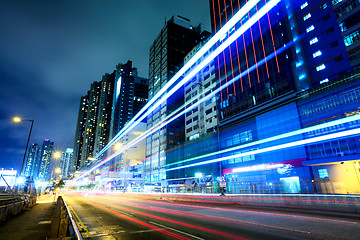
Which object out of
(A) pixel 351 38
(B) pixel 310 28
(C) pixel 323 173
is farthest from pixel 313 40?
(C) pixel 323 173

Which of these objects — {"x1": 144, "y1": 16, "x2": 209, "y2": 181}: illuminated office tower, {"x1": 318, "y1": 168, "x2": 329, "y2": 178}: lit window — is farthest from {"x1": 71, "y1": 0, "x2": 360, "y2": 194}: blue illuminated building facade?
{"x1": 144, "y1": 16, "x2": 209, "y2": 181}: illuminated office tower

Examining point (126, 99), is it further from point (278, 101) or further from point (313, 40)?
point (313, 40)

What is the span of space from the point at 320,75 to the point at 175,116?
59100 millimetres

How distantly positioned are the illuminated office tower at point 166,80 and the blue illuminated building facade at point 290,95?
3573cm

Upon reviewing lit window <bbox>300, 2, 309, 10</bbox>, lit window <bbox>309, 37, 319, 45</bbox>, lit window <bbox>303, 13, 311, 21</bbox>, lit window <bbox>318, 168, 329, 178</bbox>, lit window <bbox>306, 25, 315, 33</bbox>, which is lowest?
lit window <bbox>318, 168, 329, 178</bbox>

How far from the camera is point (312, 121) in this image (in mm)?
34219

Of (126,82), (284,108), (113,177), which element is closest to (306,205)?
(284,108)

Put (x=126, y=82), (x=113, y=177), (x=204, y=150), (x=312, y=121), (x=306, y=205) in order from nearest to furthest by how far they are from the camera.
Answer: (x=306, y=205)
(x=312, y=121)
(x=204, y=150)
(x=113, y=177)
(x=126, y=82)

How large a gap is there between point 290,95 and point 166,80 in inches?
2619

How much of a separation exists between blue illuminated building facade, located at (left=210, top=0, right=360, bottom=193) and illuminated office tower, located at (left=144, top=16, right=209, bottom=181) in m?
35.7

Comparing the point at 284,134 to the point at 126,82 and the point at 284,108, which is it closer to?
the point at 284,108

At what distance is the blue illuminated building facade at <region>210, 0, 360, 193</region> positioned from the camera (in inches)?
1227

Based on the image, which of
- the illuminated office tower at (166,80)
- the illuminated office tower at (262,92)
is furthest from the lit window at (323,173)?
the illuminated office tower at (166,80)

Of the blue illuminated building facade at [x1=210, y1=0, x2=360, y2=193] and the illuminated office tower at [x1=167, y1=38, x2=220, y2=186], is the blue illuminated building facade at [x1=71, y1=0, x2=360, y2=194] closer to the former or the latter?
the blue illuminated building facade at [x1=210, y1=0, x2=360, y2=193]
